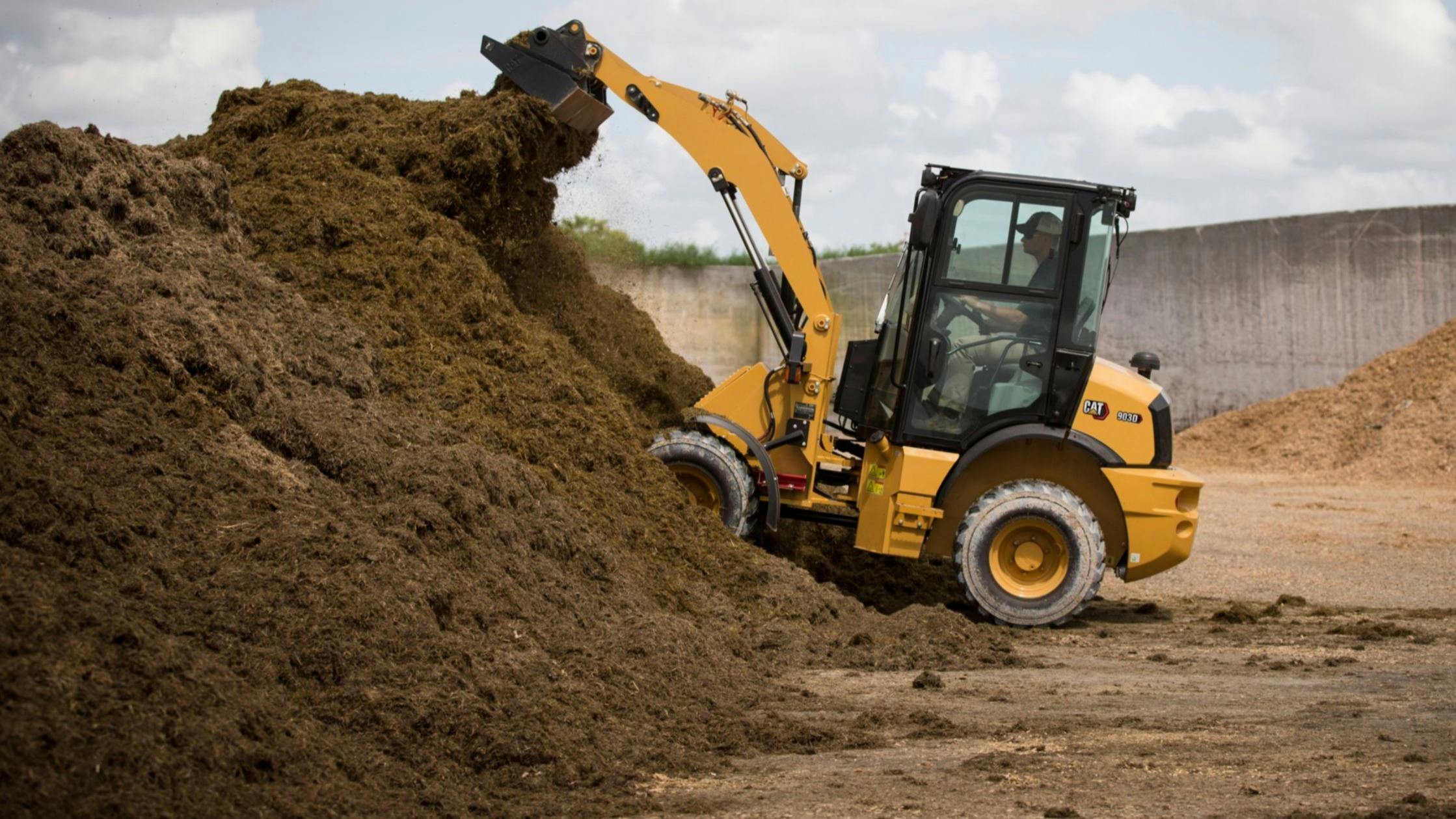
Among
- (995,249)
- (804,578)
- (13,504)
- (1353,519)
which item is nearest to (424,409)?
(804,578)

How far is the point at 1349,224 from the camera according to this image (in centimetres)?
2020

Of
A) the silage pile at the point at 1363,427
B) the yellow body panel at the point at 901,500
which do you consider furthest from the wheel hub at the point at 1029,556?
the silage pile at the point at 1363,427

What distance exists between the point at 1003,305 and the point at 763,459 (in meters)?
1.77

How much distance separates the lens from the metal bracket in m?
8.62

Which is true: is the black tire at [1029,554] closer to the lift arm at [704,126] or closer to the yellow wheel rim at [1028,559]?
the yellow wheel rim at [1028,559]

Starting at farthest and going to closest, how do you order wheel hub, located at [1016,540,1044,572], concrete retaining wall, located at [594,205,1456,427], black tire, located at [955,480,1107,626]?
concrete retaining wall, located at [594,205,1456,427], wheel hub, located at [1016,540,1044,572], black tire, located at [955,480,1107,626]

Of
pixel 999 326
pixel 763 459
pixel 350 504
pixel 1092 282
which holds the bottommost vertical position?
pixel 350 504

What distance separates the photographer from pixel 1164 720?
585 cm

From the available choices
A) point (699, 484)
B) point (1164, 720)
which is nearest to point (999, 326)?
point (699, 484)

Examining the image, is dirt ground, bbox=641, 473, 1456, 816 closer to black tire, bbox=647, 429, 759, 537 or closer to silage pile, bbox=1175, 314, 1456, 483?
black tire, bbox=647, 429, 759, 537

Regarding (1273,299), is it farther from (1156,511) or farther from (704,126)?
(704,126)

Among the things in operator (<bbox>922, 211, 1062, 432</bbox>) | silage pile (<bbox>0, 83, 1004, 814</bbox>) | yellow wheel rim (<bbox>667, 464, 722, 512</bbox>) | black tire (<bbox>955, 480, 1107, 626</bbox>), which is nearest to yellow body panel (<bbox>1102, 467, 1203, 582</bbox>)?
black tire (<bbox>955, 480, 1107, 626</bbox>)

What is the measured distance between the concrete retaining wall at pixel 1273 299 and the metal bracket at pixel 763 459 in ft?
33.7

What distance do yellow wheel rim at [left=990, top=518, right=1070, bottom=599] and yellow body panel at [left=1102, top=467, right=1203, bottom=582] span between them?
0.49 m
